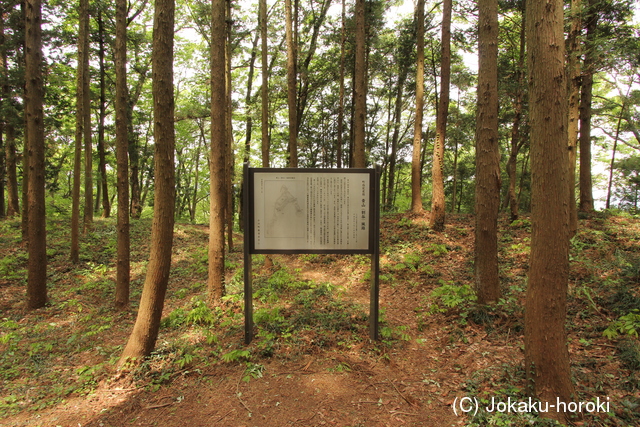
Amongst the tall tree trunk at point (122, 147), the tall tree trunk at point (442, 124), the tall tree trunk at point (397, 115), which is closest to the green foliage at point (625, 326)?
the tall tree trunk at point (442, 124)

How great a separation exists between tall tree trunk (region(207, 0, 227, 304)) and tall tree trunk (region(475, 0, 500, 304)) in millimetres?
4970

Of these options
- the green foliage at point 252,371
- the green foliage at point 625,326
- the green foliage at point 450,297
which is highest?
the green foliage at point 625,326

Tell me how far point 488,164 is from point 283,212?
367 centimetres

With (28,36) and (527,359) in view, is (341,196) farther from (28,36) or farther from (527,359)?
(28,36)

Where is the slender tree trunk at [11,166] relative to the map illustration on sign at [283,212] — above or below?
above

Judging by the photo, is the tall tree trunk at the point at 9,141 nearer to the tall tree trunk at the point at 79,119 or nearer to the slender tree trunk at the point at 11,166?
the slender tree trunk at the point at 11,166

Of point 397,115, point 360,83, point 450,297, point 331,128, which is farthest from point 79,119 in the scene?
point 397,115

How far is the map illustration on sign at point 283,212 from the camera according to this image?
15.0 feet

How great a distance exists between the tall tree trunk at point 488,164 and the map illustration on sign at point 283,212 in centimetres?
325

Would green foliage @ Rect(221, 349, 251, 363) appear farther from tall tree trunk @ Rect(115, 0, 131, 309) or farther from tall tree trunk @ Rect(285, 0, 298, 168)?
tall tree trunk @ Rect(285, 0, 298, 168)

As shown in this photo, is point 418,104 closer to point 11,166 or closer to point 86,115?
point 86,115

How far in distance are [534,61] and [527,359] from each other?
3086mm

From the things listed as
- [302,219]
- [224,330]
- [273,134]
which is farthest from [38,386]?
[273,134]

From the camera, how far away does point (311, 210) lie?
4.55 metres
